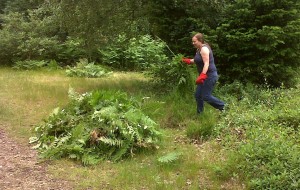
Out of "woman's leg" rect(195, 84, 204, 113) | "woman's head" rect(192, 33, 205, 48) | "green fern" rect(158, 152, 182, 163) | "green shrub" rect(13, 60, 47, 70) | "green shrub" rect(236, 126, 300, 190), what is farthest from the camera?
"green shrub" rect(13, 60, 47, 70)

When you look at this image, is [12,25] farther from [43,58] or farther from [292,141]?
[292,141]

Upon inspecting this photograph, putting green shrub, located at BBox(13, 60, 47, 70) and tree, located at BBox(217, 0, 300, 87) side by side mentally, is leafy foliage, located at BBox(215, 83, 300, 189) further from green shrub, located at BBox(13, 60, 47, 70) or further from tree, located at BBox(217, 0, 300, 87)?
green shrub, located at BBox(13, 60, 47, 70)

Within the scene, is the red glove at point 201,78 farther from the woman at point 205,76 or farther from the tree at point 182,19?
the tree at point 182,19

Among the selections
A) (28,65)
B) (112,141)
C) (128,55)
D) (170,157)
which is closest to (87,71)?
(128,55)

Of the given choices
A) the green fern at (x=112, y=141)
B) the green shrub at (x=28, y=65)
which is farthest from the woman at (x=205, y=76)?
the green shrub at (x=28, y=65)

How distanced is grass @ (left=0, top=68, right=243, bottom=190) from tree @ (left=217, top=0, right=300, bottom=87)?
2085 millimetres

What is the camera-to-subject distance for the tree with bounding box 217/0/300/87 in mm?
9172

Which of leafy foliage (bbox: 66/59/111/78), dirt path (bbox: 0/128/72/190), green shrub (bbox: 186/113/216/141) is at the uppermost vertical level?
green shrub (bbox: 186/113/216/141)

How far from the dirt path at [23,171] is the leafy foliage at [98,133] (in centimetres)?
28

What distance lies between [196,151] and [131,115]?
4.21ft

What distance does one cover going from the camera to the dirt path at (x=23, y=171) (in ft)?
17.3

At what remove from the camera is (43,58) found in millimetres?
17438

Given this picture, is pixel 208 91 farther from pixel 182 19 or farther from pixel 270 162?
pixel 182 19

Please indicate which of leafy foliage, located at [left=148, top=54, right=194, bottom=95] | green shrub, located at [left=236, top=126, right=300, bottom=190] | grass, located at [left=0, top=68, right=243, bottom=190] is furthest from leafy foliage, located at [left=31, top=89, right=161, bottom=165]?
leafy foliage, located at [left=148, top=54, right=194, bottom=95]
